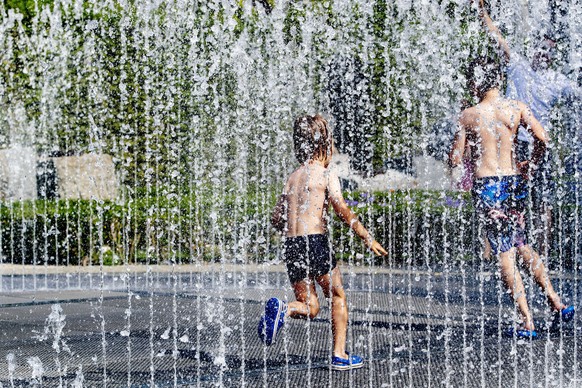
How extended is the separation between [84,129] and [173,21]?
2.32 meters

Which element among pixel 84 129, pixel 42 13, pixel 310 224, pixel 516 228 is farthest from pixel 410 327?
pixel 42 13

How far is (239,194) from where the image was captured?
12445 millimetres

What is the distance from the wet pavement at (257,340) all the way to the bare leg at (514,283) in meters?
0.14

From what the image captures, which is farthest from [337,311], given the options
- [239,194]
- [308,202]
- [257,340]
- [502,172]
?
[239,194]

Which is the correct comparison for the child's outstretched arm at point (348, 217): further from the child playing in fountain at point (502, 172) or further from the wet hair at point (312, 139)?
the child playing in fountain at point (502, 172)

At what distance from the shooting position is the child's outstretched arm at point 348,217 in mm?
4168

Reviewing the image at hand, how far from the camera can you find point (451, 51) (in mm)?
15344

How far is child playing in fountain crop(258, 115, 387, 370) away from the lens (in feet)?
14.1

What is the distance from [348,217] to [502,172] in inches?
50.7

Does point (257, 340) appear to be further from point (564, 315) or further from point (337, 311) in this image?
point (564, 315)

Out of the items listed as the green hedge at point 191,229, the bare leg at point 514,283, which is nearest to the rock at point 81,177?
the green hedge at point 191,229

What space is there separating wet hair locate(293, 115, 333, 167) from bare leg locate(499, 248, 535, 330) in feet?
4.25

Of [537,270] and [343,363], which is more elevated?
[537,270]

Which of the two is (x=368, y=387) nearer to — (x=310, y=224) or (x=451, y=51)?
(x=310, y=224)
